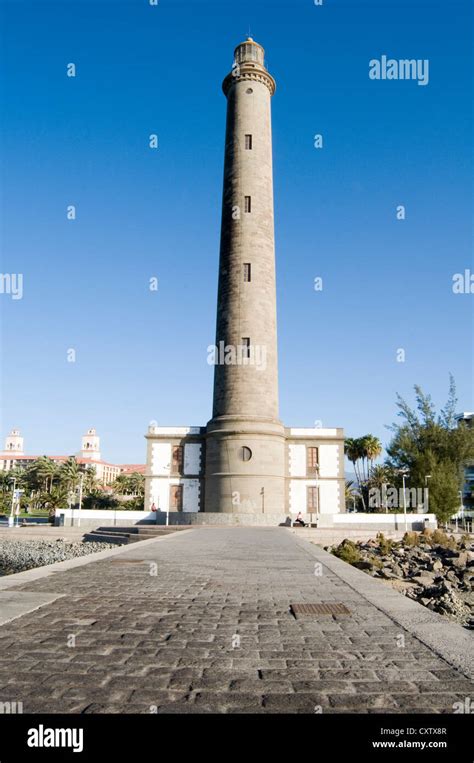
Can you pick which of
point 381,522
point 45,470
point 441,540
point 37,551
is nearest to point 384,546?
point 441,540

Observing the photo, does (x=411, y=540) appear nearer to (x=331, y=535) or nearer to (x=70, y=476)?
(x=331, y=535)

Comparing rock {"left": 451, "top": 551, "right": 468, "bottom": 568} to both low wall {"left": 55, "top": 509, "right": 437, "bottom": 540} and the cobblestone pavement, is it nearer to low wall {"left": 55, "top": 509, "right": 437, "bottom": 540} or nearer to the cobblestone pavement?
low wall {"left": 55, "top": 509, "right": 437, "bottom": 540}

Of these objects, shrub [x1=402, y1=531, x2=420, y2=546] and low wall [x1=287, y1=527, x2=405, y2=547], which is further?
shrub [x1=402, y1=531, x2=420, y2=546]

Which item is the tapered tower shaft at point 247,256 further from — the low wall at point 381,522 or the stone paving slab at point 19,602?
the stone paving slab at point 19,602

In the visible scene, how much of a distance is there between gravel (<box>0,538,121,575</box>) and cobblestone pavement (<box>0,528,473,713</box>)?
15.7 meters

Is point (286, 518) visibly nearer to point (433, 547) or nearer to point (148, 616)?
point (433, 547)

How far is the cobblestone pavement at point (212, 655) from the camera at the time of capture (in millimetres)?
3730

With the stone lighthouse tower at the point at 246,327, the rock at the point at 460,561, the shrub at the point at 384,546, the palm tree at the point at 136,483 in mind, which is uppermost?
the stone lighthouse tower at the point at 246,327

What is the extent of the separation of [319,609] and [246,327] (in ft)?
94.0

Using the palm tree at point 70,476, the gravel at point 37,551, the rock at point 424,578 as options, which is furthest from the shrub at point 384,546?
the palm tree at point 70,476

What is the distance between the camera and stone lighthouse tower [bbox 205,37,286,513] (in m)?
34.2

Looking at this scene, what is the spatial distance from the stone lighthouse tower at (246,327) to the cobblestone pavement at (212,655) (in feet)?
84.5

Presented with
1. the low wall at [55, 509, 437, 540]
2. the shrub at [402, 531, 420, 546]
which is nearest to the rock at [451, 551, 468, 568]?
the shrub at [402, 531, 420, 546]
